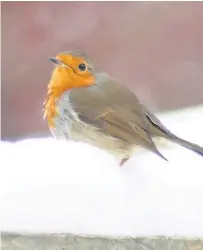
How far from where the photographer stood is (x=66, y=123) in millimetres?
1312

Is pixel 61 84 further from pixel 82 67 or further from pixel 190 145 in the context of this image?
pixel 190 145

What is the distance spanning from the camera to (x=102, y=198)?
1268 millimetres

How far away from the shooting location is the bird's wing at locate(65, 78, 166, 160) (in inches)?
50.6

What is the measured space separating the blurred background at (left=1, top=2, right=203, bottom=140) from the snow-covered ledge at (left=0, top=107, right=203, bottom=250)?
0.17m

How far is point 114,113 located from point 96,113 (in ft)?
0.12

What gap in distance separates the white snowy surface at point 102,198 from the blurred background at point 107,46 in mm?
163

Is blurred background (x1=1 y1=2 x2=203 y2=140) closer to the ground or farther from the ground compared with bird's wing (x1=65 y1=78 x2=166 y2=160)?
farther from the ground

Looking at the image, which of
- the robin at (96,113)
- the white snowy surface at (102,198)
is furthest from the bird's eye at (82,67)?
the white snowy surface at (102,198)

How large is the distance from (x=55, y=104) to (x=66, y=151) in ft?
0.34

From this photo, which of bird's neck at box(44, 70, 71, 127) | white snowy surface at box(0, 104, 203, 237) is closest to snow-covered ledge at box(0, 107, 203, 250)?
white snowy surface at box(0, 104, 203, 237)

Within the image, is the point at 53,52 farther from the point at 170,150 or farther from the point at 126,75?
the point at 170,150

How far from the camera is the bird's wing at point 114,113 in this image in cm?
129

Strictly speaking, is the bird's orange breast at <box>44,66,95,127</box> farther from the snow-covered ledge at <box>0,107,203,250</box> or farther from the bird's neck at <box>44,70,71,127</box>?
the snow-covered ledge at <box>0,107,203,250</box>

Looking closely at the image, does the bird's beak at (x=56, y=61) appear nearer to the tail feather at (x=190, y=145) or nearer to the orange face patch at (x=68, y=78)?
the orange face patch at (x=68, y=78)
